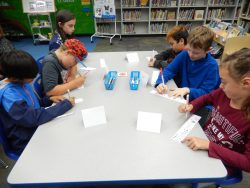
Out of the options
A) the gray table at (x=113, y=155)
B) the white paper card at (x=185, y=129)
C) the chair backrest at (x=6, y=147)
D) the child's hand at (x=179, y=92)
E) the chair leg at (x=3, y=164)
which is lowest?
the chair leg at (x=3, y=164)

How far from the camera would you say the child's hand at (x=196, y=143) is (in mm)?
930

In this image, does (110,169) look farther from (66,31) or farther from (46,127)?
(66,31)

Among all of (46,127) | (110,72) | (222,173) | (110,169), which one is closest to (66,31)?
(110,72)

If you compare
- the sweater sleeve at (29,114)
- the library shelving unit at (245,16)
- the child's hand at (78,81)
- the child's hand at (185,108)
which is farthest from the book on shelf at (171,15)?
the sweater sleeve at (29,114)

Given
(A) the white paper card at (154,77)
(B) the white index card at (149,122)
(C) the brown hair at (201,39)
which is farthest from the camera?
(A) the white paper card at (154,77)

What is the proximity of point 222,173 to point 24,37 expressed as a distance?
6.45 metres

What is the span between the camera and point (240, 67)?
0.97 meters

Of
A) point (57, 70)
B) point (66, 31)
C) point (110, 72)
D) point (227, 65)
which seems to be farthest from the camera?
point (66, 31)

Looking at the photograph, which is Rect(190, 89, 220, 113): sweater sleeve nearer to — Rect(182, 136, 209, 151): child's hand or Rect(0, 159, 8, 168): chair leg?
Rect(182, 136, 209, 151): child's hand

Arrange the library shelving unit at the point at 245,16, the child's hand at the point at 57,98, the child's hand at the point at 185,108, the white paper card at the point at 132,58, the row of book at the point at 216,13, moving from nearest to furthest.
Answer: the child's hand at the point at 185,108 → the child's hand at the point at 57,98 → the white paper card at the point at 132,58 → the library shelving unit at the point at 245,16 → the row of book at the point at 216,13

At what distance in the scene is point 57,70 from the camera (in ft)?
5.01

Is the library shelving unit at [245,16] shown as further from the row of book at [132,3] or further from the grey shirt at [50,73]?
the grey shirt at [50,73]

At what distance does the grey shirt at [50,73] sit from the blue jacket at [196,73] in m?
0.75

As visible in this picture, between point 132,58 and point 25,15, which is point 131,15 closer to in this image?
point 25,15
